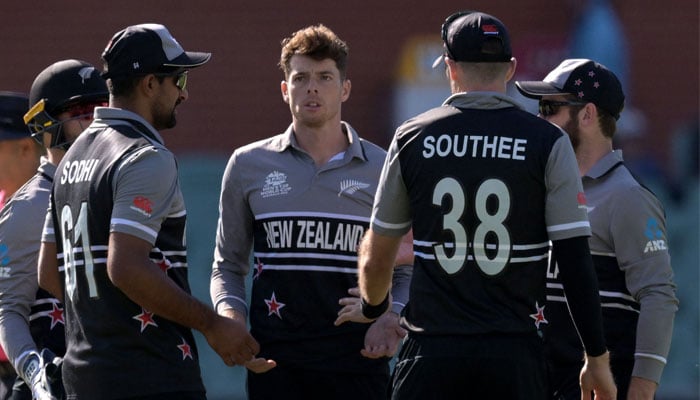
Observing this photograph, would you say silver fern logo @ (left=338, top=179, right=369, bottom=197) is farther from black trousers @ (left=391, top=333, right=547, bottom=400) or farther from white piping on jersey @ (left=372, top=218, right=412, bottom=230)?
black trousers @ (left=391, top=333, right=547, bottom=400)

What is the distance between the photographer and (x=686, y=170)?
45.6 ft

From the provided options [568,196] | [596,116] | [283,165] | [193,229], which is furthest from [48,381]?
[193,229]

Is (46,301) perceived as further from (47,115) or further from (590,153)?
(590,153)

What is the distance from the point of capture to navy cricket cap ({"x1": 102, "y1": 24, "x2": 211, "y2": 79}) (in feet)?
15.6

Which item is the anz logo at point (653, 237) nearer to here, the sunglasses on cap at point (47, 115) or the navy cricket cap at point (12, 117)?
the sunglasses on cap at point (47, 115)

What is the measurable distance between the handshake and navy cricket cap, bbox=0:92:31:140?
1.22 metres

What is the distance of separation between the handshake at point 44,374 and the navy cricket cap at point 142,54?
45.6 inches

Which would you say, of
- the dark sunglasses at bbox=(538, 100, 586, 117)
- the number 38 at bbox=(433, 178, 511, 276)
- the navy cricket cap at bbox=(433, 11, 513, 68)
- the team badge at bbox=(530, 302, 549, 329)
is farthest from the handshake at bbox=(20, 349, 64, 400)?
the dark sunglasses at bbox=(538, 100, 586, 117)

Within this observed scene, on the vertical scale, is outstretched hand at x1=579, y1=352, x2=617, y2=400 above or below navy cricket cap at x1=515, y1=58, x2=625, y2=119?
below

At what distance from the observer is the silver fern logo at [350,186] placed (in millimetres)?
5629

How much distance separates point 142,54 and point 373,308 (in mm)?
1348

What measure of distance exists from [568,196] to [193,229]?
29.3 ft

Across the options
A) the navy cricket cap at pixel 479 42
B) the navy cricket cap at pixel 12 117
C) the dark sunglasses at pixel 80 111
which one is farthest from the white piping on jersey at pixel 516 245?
the navy cricket cap at pixel 12 117

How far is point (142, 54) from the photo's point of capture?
188 inches
